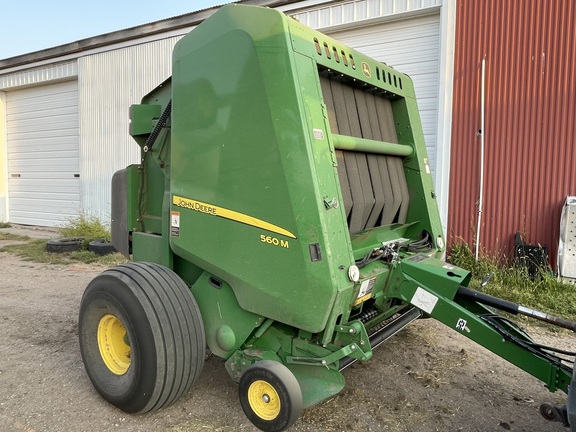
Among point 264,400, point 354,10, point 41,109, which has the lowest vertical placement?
point 264,400

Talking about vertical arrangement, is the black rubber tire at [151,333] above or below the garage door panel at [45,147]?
below

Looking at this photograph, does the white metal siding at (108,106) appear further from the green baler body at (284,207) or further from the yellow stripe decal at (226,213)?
the yellow stripe decal at (226,213)

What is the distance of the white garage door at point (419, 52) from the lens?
674 centimetres

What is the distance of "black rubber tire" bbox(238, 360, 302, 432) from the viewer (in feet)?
7.54

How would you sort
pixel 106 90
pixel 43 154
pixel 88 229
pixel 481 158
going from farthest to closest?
pixel 43 154
pixel 106 90
pixel 88 229
pixel 481 158

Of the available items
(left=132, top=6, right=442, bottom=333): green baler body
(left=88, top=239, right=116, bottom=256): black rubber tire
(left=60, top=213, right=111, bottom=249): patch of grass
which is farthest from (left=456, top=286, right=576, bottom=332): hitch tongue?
(left=60, top=213, right=111, bottom=249): patch of grass

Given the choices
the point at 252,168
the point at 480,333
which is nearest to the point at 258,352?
the point at 252,168

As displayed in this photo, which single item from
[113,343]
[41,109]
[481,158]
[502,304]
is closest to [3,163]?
[41,109]

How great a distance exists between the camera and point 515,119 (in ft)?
19.6

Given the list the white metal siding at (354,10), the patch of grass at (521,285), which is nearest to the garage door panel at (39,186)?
the white metal siding at (354,10)

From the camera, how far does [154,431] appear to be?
2584 mm

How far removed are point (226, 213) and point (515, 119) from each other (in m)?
4.98

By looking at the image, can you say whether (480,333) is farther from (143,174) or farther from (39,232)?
(39,232)

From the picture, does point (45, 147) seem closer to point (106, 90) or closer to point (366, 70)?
point (106, 90)
